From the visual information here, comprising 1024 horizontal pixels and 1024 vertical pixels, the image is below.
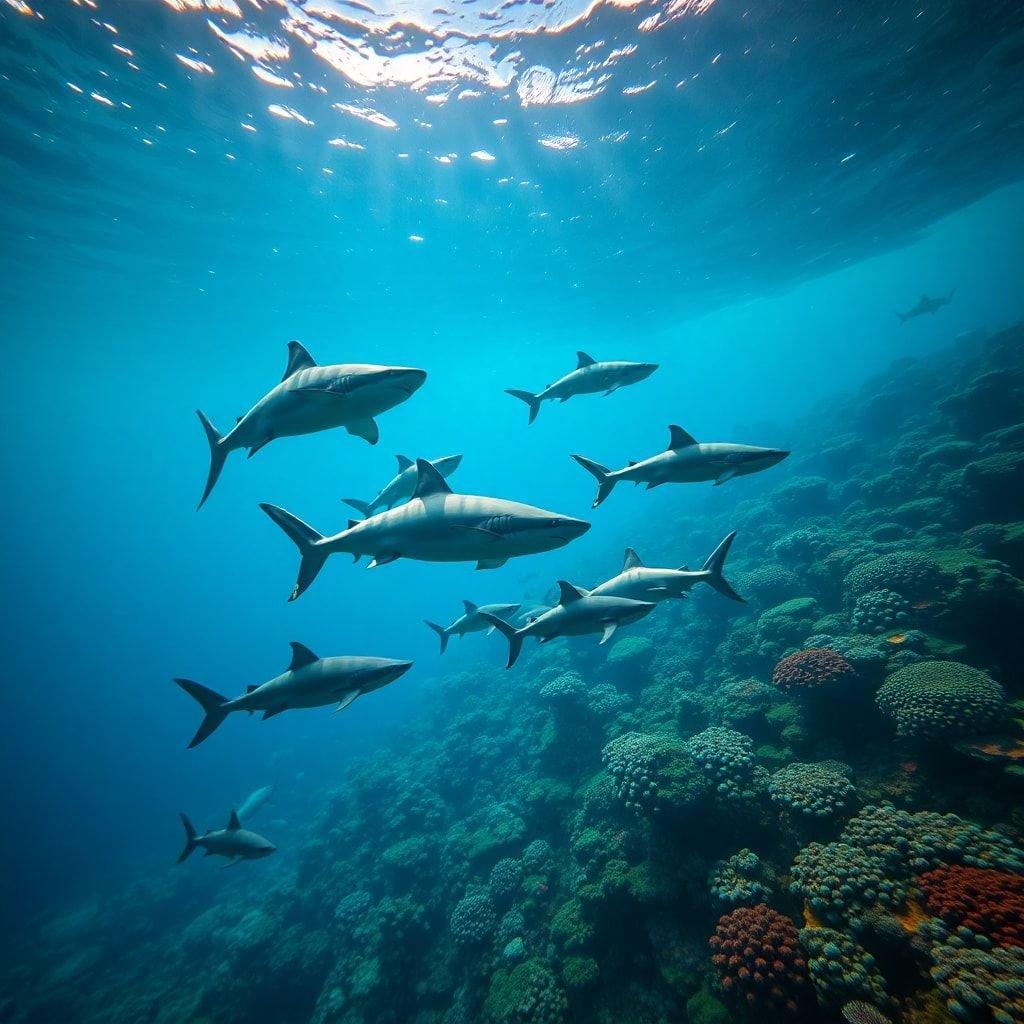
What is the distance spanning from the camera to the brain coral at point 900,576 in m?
8.67

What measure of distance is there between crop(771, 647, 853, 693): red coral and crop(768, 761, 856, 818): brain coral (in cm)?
135

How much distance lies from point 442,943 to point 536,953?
3366 millimetres

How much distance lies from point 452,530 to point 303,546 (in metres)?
1.79

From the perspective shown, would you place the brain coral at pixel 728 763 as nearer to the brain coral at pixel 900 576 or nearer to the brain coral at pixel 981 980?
the brain coral at pixel 981 980

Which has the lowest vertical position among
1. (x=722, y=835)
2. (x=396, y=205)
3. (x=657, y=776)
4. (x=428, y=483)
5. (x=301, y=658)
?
(x=722, y=835)

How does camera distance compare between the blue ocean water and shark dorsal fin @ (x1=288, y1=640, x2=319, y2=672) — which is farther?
the blue ocean water

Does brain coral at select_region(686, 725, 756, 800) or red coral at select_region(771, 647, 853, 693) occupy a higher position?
red coral at select_region(771, 647, 853, 693)

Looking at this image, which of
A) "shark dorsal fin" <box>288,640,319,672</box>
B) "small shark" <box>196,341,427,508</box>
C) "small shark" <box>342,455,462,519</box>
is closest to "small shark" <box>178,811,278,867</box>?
"shark dorsal fin" <box>288,640,319,672</box>

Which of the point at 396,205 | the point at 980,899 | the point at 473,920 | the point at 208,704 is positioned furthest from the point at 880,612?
the point at 396,205

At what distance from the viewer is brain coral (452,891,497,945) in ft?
28.2

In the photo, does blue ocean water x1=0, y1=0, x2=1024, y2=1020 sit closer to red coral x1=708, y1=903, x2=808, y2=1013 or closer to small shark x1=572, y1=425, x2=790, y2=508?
small shark x1=572, y1=425, x2=790, y2=508

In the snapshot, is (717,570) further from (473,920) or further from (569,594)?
(473,920)

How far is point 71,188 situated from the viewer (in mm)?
15188

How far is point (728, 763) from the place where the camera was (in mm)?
6562
